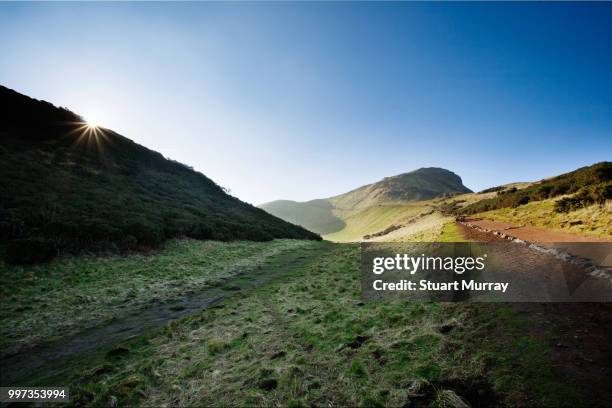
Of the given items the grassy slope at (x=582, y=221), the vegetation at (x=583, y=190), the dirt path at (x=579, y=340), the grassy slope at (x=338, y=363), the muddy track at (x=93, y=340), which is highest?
the vegetation at (x=583, y=190)

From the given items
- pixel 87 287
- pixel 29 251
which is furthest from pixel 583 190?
pixel 29 251

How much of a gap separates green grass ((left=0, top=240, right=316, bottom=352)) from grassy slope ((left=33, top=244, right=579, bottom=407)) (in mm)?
4267

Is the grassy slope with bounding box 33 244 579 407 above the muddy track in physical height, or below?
above

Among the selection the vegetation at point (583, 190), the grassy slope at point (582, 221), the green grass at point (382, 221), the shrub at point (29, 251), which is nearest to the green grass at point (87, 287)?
the shrub at point (29, 251)

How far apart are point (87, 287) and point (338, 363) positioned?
612 inches

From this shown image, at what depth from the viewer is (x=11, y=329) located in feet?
35.1

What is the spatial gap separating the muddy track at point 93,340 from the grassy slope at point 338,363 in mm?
948

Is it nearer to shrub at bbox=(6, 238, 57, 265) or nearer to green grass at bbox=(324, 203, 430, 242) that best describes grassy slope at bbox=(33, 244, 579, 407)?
shrub at bbox=(6, 238, 57, 265)

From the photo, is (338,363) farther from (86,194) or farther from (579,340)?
(86,194)

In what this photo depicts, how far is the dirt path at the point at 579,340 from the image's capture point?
473cm

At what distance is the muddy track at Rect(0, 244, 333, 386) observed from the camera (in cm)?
837

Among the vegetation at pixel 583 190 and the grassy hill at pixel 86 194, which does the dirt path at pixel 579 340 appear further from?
the grassy hill at pixel 86 194

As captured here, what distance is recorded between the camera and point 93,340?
1045 cm

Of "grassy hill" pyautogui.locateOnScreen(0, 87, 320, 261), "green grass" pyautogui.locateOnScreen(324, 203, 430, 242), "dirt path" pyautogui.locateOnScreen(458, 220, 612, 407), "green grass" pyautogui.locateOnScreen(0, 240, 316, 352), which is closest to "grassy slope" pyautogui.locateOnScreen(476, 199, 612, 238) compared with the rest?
"dirt path" pyautogui.locateOnScreen(458, 220, 612, 407)
